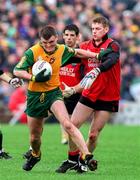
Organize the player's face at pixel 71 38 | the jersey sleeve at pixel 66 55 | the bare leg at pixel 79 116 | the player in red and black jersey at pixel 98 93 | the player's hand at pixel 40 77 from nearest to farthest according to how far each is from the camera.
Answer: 1. the player's hand at pixel 40 77
2. the jersey sleeve at pixel 66 55
3. the bare leg at pixel 79 116
4. the player in red and black jersey at pixel 98 93
5. the player's face at pixel 71 38

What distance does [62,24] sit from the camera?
26.8m

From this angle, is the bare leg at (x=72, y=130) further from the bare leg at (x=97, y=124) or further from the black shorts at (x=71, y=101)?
the black shorts at (x=71, y=101)

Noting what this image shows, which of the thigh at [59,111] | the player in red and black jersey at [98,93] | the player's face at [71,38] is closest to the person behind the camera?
the thigh at [59,111]

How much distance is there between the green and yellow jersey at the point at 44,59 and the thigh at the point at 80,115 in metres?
0.85

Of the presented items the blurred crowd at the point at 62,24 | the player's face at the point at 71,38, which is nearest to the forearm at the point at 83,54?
the player's face at the point at 71,38

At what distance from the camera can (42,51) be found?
11703 millimetres

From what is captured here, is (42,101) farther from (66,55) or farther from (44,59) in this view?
(66,55)

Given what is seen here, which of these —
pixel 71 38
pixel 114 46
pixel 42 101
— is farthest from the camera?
pixel 71 38

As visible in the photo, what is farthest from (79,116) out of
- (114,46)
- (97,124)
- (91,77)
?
(114,46)

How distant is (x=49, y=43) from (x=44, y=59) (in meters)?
0.24

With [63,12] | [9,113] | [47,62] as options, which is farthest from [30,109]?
[63,12]

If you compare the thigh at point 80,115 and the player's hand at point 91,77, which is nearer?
the player's hand at point 91,77

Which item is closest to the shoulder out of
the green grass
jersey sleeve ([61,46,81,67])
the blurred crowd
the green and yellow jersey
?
jersey sleeve ([61,46,81,67])

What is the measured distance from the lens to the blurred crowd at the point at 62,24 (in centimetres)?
2594
